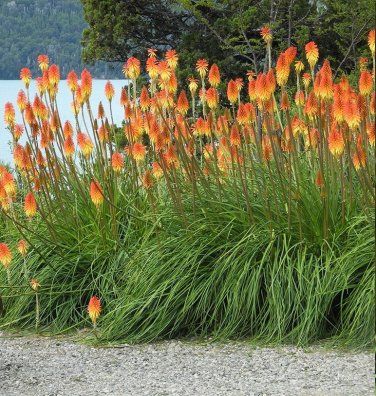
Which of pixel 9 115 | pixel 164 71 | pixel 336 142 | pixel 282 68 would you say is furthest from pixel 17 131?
pixel 336 142

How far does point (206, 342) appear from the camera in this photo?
5645 millimetres

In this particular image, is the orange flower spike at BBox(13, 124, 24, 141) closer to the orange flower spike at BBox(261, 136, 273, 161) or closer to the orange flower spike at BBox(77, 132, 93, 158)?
the orange flower spike at BBox(77, 132, 93, 158)

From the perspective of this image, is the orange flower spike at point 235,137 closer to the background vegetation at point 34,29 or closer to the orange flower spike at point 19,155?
the orange flower spike at point 19,155

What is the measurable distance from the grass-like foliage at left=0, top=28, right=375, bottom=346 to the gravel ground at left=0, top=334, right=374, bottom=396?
17 cm

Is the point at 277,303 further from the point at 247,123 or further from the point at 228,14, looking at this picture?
the point at 228,14

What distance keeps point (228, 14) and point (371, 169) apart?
9951 millimetres

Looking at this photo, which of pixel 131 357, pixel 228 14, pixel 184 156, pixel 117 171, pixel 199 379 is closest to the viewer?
pixel 199 379

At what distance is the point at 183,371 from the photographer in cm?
509

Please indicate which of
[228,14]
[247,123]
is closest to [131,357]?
→ [247,123]

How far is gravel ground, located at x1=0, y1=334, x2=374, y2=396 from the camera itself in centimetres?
471

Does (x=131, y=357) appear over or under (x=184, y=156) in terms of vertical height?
under

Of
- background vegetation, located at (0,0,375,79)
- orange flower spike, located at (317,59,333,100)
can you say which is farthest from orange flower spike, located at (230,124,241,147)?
background vegetation, located at (0,0,375,79)

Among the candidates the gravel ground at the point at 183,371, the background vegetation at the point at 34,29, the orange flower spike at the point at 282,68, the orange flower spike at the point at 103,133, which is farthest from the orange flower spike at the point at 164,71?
the background vegetation at the point at 34,29

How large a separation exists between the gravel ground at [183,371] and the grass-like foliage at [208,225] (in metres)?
0.17
